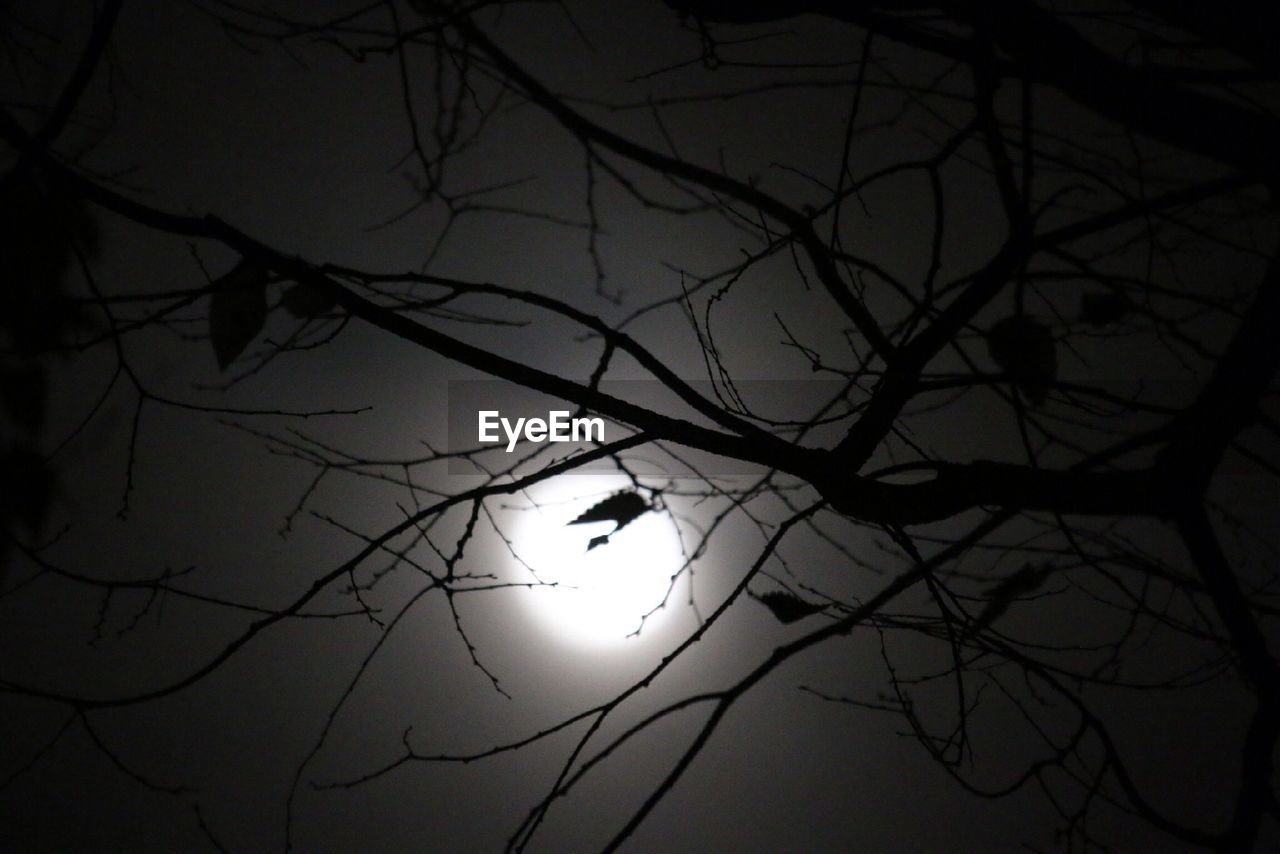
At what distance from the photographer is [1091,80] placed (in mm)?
498

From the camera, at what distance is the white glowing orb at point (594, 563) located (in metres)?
0.90

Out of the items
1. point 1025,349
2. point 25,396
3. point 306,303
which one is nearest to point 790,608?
point 1025,349

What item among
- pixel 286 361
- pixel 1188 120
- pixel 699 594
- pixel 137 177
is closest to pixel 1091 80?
pixel 1188 120

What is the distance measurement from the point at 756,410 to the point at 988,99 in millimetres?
554

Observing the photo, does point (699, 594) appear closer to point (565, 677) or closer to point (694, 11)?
point (565, 677)

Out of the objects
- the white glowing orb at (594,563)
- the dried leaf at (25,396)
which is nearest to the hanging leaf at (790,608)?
the white glowing orb at (594,563)

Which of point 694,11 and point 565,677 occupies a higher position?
point 694,11

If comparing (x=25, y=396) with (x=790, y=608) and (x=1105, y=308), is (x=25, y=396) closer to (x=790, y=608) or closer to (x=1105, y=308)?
(x=790, y=608)

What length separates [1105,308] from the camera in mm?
560

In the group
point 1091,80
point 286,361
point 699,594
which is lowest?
point 699,594

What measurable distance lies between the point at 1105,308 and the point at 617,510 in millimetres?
373

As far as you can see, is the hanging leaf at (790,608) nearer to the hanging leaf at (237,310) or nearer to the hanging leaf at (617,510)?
the hanging leaf at (617,510)

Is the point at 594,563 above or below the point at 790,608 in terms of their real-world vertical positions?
above

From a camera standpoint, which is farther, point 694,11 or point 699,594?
point 699,594
